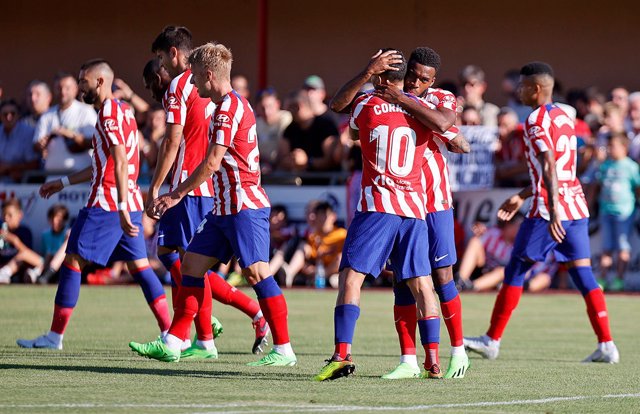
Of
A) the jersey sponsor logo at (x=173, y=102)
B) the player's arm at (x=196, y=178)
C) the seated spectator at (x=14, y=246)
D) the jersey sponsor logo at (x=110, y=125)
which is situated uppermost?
the jersey sponsor logo at (x=173, y=102)

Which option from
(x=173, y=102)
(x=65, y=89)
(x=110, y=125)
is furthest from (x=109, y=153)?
(x=65, y=89)

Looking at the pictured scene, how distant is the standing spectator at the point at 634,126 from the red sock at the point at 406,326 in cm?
950

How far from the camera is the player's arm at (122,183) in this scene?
990cm

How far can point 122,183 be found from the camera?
991 centimetres

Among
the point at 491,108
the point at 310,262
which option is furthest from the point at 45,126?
the point at 491,108

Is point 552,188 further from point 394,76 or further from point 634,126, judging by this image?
point 634,126

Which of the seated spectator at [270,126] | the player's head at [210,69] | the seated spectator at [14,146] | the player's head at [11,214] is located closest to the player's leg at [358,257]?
the player's head at [210,69]

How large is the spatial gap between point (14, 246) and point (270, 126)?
393 cm

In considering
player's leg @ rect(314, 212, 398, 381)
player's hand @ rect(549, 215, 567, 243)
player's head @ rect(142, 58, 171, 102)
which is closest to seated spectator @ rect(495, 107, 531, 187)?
player's hand @ rect(549, 215, 567, 243)

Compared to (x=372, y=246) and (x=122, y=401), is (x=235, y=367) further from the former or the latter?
(x=122, y=401)

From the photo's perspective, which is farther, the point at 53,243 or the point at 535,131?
the point at 53,243

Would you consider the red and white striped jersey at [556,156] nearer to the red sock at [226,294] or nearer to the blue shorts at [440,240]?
the blue shorts at [440,240]

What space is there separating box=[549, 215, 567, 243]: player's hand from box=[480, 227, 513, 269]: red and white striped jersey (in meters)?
7.45

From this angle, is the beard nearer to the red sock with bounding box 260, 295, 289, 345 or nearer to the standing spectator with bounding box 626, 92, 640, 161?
the red sock with bounding box 260, 295, 289, 345
